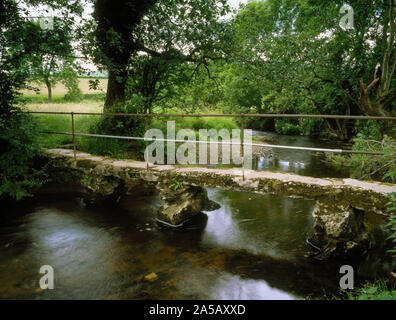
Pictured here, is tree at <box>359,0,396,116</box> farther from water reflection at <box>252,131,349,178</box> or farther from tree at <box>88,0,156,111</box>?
tree at <box>88,0,156,111</box>

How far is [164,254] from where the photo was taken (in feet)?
13.8

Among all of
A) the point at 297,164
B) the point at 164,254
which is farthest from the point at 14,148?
the point at 297,164

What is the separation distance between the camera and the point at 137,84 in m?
8.64

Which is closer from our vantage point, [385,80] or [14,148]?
[14,148]

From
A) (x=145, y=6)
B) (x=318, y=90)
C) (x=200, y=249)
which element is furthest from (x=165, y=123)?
(x=318, y=90)

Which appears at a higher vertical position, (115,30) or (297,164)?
(115,30)

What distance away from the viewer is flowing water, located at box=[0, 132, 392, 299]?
3.40 meters

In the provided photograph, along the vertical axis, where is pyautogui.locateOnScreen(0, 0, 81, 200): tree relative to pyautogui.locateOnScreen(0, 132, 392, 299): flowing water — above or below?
above

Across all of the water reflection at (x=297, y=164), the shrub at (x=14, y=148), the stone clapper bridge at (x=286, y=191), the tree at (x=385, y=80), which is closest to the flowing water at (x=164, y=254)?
the stone clapper bridge at (x=286, y=191)

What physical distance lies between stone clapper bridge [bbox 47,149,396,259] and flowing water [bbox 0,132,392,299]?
0.95 ft

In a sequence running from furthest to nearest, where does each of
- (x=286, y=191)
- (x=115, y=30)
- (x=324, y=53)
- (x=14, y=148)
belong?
1. (x=324, y=53)
2. (x=115, y=30)
3. (x=14, y=148)
4. (x=286, y=191)

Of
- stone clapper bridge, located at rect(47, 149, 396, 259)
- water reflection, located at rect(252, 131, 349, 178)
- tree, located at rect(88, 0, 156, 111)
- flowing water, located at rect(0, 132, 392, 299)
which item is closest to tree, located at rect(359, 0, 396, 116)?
water reflection, located at rect(252, 131, 349, 178)

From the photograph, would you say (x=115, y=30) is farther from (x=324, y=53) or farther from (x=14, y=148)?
(x=324, y=53)

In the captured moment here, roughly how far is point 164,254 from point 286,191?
235 cm
